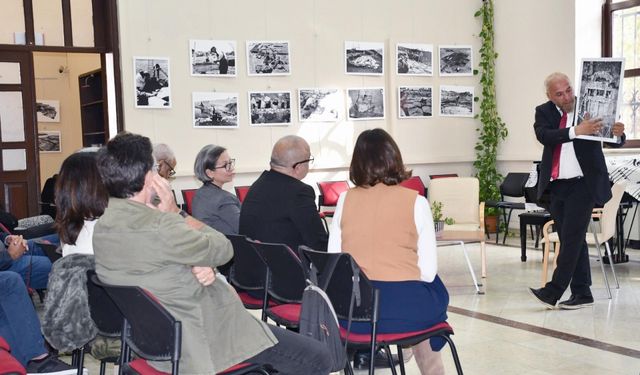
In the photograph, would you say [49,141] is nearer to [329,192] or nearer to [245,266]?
[329,192]

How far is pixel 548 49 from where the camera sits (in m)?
10.5

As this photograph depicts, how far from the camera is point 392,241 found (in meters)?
3.48

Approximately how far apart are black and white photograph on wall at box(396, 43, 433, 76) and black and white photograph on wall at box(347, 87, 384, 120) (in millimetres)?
456

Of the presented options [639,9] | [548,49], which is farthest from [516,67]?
[639,9]

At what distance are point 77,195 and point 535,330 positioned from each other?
131 inches

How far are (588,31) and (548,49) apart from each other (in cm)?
55

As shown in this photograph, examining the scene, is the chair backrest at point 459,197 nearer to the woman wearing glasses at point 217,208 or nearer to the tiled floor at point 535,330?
the tiled floor at point 535,330

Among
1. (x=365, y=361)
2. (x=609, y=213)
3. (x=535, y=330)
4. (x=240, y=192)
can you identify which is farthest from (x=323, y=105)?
(x=365, y=361)

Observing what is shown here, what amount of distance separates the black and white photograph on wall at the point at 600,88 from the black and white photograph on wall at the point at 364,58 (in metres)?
5.09

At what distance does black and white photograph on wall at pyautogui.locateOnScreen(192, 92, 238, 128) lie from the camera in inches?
383

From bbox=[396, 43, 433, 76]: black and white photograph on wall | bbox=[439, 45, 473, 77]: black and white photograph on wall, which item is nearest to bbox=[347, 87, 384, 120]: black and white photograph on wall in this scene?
bbox=[396, 43, 433, 76]: black and white photograph on wall

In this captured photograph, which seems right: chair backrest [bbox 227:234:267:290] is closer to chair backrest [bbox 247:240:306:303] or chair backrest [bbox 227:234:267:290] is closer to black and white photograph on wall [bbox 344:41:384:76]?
chair backrest [bbox 247:240:306:303]

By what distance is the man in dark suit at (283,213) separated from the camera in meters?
4.14

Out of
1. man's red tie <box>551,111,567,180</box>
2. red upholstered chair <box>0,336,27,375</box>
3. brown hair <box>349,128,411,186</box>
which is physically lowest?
red upholstered chair <box>0,336,27,375</box>
